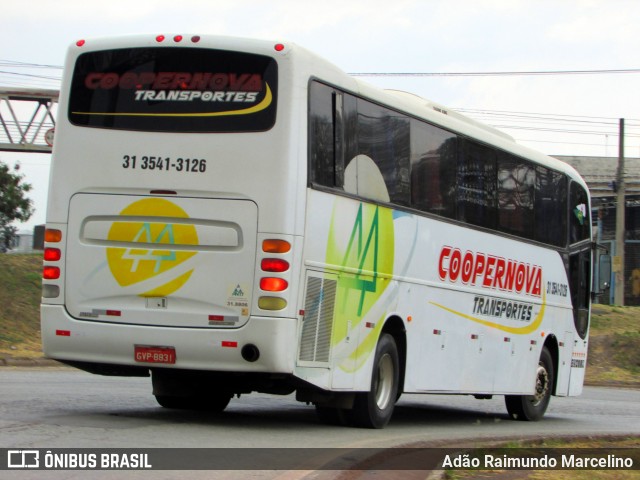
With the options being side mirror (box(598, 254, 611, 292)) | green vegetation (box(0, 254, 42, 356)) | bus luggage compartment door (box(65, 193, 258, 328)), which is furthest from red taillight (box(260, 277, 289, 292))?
green vegetation (box(0, 254, 42, 356))

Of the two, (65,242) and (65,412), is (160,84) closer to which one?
(65,242)

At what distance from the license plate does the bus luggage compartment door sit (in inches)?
9.8

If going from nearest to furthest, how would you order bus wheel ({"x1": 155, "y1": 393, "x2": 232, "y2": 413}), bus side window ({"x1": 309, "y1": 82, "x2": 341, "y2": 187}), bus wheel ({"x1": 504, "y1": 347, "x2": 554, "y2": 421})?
bus side window ({"x1": 309, "y1": 82, "x2": 341, "y2": 187}), bus wheel ({"x1": 155, "y1": 393, "x2": 232, "y2": 413}), bus wheel ({"x1": 504, "y1": 347, "x2": 554, "y2": 421})

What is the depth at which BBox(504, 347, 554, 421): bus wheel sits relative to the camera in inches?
695

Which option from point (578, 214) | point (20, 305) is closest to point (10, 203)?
point (20, 305)

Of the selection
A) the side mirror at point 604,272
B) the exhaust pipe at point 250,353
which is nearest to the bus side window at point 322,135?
the exhaust pipe at point 250,353

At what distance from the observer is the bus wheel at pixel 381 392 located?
12.8 m

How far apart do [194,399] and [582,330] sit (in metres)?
8.44

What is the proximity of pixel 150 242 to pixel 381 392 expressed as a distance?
3433 mm

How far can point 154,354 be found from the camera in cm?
A: 1141

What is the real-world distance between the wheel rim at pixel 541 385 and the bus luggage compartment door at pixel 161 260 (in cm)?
803

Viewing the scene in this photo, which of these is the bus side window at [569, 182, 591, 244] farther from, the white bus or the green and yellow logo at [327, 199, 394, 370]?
the green and yellow logo at [327, 199, 394, 370]

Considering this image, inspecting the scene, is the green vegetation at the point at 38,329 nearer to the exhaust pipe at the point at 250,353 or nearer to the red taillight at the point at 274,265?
the exhaust pipe at the point at 250,353

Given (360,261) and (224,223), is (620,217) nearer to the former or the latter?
(360,261)
